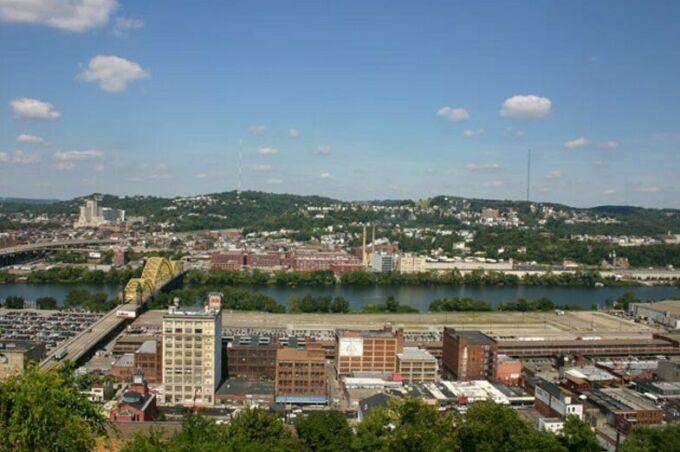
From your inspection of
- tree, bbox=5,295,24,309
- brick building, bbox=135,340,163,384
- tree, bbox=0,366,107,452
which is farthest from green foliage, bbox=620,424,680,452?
tree, bbox=5,295,24,309

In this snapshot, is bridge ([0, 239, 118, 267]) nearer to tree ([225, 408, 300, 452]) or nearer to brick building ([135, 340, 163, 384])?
brick building ([135, 340, 163, 384])

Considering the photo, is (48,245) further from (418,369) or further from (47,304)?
(418,369)

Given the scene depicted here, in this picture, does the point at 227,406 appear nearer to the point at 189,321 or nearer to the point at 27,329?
the point at 189,321

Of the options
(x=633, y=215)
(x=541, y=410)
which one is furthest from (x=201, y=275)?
(x=633, y=215)

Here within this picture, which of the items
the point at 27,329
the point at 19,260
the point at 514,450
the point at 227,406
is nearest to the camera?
the point at 514,450

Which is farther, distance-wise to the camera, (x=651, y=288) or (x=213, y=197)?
(x=213, y=197)
